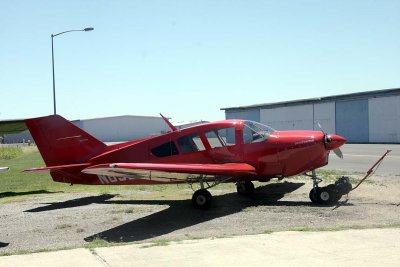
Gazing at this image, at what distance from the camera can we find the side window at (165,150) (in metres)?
11.9

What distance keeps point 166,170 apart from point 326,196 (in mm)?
3824

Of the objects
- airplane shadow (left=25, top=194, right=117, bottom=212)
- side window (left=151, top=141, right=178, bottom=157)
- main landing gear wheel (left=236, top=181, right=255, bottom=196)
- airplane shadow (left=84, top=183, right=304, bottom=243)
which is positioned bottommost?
airplane shadow (left=25, top=194, right=117, bottom=212)

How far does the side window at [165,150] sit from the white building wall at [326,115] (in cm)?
4346

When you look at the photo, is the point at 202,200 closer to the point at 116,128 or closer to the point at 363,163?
the point at 363,163

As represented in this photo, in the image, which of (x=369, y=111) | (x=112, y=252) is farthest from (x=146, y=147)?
(x=369, y=111)

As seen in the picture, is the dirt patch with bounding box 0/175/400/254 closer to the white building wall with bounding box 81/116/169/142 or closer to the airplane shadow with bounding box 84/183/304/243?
the airplane shadow with bounding box 84/183/304/243

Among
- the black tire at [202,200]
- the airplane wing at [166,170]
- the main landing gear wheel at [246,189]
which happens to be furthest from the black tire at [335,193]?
the black tire at [202,200]

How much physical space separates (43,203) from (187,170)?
15.8ft

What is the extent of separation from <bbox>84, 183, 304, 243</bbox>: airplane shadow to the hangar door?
38.5 metres

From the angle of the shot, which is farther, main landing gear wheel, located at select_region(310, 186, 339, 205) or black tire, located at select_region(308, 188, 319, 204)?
black tire, located at select_region(308, 188, 319, 204)

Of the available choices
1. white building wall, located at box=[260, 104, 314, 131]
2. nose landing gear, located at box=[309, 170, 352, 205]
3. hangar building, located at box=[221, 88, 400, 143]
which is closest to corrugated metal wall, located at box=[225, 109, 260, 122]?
hangar building, located at box=[221, 88, 400, 143]

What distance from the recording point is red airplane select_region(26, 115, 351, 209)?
34.6ft

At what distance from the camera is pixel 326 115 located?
53312 millimetres

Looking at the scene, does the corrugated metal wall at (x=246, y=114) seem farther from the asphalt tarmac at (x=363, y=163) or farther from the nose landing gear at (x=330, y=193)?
the nose landing gear at (x=330, y=193)
